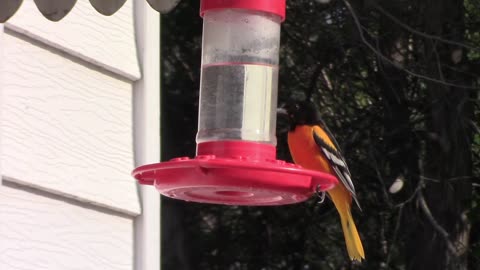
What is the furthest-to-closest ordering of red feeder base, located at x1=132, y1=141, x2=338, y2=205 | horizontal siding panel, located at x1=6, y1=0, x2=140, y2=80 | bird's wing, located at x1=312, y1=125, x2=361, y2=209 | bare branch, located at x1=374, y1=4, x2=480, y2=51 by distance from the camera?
bare branch, located at x1=374, y1=4, x2=480, y2=51, bird's wing, located at x1=312, y1=125, x2=361, y2=209, horizontal siding panel, located at x1=6, y1=0, x2=140, y2=80, red feeder base, located at x1=132, y1=141, x2=338, y2=205

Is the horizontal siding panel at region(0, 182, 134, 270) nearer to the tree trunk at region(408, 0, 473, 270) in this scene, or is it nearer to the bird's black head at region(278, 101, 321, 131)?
the bird's black head at region(278, 101, 321, 131)

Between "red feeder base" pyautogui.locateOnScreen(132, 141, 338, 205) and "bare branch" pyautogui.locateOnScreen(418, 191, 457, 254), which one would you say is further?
"bare branch" pyautogui.locateOnScreen(418, 191, 457, 254)

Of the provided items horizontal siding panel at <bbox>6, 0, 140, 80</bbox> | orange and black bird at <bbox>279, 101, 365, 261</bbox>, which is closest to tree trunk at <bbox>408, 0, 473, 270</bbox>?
orange and black bird at <bbox>279, 101, 365, 261</bbox>

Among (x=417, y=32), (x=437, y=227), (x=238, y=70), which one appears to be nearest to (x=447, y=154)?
(x=437, y=227)

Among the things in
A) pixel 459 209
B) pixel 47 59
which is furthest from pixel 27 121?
pixel 459 209

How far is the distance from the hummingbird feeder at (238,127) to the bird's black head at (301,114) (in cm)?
230

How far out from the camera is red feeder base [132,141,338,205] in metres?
1.99

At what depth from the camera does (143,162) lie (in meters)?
2.63

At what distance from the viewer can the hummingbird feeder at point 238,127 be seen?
2.01m

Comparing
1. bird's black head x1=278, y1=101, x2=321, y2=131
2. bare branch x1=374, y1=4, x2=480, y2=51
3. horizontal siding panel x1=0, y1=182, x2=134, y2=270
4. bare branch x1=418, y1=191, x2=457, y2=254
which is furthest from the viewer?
bare branch x1=418, y1=191, x2=457, y2=254

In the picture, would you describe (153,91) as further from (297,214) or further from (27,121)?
(297,214)

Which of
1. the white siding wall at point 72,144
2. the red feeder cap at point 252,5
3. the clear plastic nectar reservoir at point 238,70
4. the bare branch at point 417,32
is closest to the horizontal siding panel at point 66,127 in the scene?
the white siding wall at point 72,144

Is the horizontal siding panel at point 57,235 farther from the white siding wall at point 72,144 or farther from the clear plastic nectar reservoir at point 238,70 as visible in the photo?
the clear plastic nectar reservoir at point 238,70

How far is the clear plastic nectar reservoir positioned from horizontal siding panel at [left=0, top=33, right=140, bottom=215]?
253mm
